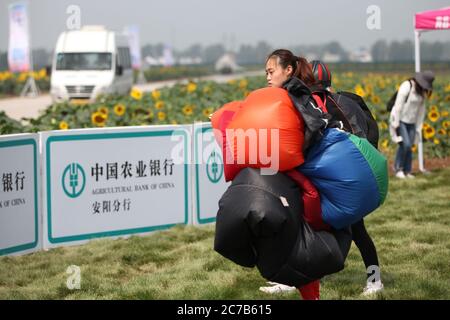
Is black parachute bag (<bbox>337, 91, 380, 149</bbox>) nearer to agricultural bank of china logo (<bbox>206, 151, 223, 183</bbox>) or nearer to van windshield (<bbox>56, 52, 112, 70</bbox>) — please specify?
agricultural bank of china logo (<bbox>206, 151, 223, 183</bbox>)

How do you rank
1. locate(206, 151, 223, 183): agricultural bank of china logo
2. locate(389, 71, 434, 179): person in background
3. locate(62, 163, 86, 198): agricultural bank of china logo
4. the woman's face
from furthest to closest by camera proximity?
locate(389, 71, 434, 179): person in background, locate(206, 151, 223, 183): agricultural bank of china logo, locate(62, 163, 86, 198): agricultural bank of china logo, the woman's face

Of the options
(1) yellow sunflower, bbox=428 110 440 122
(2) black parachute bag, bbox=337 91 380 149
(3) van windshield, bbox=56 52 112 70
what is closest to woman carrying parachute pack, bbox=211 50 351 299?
(2) black parachute bag, bbox=337 91 380 149

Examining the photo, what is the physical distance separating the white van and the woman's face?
73.1 ft

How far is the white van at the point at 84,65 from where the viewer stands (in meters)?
26.9

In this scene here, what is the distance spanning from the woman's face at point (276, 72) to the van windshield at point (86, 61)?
903 inches

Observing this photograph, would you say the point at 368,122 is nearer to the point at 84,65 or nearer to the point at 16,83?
the point at 84,65

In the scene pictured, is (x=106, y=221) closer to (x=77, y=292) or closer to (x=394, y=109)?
(x=77, y=292)

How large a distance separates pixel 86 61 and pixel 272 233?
23.9 metres

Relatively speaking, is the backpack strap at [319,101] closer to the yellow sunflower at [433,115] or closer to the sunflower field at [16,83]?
the yellow sunflower at [433,115]

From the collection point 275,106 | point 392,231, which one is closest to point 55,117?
point 392,231

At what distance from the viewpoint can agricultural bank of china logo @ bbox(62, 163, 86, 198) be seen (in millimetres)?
8414

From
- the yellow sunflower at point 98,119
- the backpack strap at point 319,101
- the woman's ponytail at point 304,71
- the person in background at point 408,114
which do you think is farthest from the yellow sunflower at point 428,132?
the woman's ponytail at point 304,71
